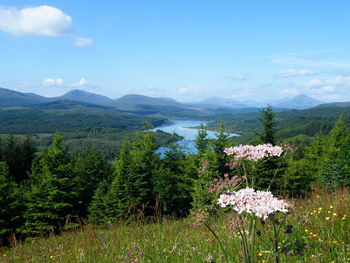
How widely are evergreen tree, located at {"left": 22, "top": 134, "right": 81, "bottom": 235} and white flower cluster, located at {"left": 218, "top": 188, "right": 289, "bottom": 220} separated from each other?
27.2m

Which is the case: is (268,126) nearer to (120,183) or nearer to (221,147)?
(221,147)

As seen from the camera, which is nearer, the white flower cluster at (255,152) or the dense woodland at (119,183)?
the white flower cluster at (255,152)

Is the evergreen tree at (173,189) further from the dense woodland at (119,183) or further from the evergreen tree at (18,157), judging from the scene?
the evergreen tree at (18,157)

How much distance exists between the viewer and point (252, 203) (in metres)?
2.30

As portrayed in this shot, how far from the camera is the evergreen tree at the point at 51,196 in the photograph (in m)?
27.0

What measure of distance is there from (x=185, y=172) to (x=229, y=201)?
3537 centimetres

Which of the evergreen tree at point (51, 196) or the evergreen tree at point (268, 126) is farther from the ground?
the evergreen tree at point (268, 126)

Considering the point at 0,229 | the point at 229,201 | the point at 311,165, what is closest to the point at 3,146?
the point at 0,229

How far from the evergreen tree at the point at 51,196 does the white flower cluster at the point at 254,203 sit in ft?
89.1

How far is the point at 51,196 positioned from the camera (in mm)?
27609

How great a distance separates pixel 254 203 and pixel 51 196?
2912 centimetres

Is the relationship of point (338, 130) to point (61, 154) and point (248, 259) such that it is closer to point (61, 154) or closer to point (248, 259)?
point (61, 154)

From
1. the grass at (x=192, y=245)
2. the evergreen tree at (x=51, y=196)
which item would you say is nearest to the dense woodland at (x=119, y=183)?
the evergreen tree at (x=51, y=196)

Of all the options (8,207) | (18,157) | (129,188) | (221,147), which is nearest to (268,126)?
(221,147)
